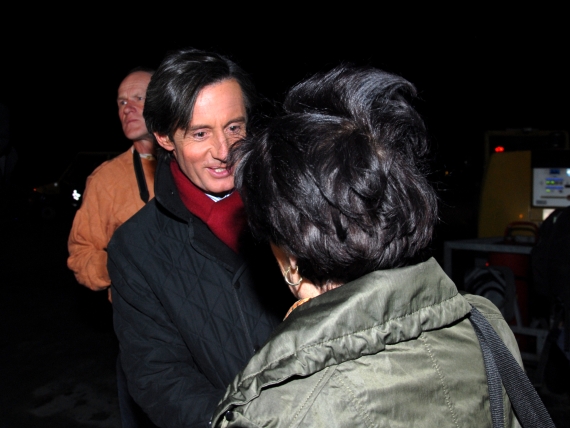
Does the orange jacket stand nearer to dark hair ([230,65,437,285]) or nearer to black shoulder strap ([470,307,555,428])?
dark hair ([230,65,437,285])

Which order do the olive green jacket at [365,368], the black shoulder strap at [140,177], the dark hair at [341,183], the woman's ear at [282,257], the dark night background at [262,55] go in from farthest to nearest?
the dark night background at [262,55]
the black shoulder strap at [140,177]
the woman's ear at [282,257]
the dark hair at [341,183]
the olive green jacket at [365,368]

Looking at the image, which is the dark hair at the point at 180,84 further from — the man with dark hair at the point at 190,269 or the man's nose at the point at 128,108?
the man's nose at the point at 128,108

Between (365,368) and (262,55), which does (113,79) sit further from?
(365,368)

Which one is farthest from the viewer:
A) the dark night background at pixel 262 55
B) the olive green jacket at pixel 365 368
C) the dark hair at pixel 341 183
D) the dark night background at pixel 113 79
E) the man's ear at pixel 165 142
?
the dark night background at pixel 262 55

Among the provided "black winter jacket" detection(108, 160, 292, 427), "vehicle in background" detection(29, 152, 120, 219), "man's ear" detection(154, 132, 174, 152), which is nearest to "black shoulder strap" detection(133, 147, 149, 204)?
"man's ear" detection(154, 132, 174, 152)

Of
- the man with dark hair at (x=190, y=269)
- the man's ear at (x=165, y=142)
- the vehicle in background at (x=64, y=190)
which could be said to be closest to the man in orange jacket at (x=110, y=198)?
the man's ear at (x=165, y=142)

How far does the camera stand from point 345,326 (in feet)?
2.94

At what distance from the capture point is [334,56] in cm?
1742

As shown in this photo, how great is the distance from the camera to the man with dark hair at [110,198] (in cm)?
257

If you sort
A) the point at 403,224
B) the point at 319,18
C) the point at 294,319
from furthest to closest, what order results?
the point at 319,18 < the point at 403,224 < the point at 294,319

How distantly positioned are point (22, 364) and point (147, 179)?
3.55 meters

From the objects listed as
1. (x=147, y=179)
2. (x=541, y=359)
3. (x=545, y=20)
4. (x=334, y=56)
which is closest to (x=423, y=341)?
(x=147, y=179)

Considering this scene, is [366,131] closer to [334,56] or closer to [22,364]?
[22,364]

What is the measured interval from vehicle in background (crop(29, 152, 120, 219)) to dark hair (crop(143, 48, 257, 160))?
50.4 feet
